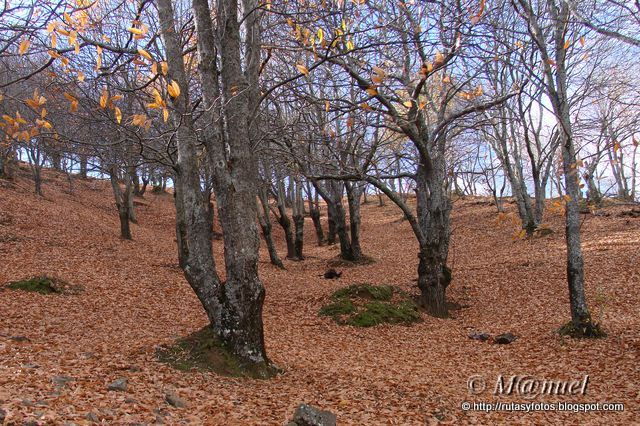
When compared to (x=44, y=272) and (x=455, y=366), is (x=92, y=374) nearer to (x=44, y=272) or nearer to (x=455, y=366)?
(x=455, y=366)

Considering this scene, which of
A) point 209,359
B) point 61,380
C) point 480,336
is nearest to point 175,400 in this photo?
point 61,380

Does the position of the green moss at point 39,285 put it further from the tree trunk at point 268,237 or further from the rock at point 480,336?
the rock at point 480,336

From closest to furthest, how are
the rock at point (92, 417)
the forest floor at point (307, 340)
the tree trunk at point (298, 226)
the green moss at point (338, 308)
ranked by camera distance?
the rock at point (92, 417) → the forest floor at point (307, 340) → the green moss at point (338, 308) → the tree trunk at point (298, 226)

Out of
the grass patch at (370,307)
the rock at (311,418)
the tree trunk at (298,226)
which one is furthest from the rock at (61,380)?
the tree trunk at (298,226)

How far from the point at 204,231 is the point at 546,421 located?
4.54m

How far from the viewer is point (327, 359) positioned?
22.3 feet

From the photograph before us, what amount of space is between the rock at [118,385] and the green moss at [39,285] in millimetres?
5549

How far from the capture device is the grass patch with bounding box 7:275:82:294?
8.73 metres

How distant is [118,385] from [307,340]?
4.00 m

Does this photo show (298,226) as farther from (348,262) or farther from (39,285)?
(39,285)

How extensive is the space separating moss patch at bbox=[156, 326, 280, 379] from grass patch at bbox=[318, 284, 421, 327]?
3693mm

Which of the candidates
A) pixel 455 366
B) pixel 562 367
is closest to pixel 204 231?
pixel 455 366

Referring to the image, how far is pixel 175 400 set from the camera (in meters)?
4.25

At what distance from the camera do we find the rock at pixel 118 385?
4.26m
